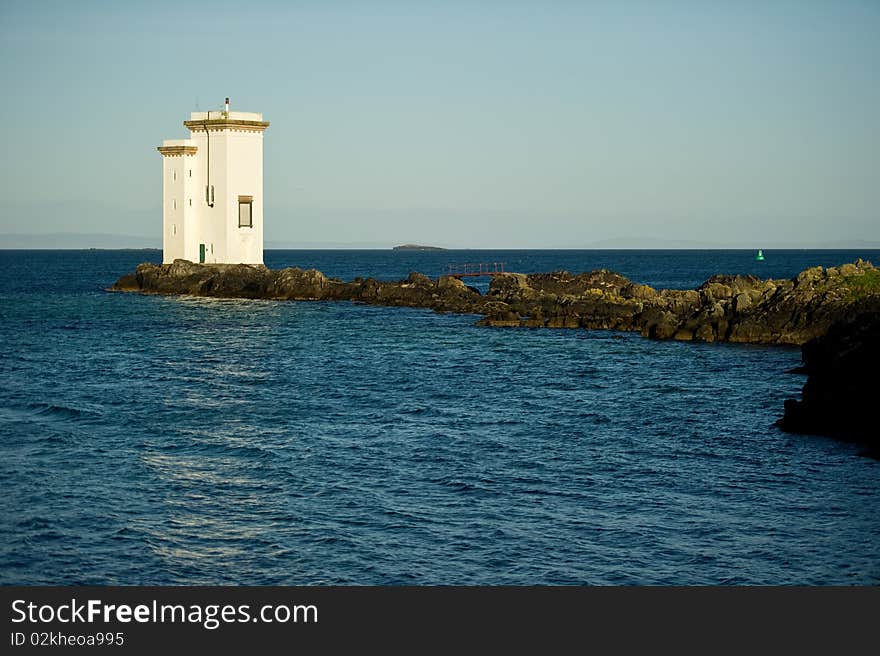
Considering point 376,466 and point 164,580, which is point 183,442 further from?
point 164,580

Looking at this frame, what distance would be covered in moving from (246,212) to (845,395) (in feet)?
172

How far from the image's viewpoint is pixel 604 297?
5900cm

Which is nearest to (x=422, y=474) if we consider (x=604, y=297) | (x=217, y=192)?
(x=604, y=297)

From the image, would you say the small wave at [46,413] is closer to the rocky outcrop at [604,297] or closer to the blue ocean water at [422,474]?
the blue ocean water at [422,474]

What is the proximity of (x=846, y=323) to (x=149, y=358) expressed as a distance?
24.3 m

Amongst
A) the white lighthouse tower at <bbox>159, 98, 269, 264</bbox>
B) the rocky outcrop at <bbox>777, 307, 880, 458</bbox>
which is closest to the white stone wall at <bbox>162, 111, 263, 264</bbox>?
the white lighthouse tower at <bbox>159, 98, 269, 264</bbox>

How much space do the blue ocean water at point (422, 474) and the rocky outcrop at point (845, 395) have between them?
81 centimetres

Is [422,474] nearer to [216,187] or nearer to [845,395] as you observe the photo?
[845,395]

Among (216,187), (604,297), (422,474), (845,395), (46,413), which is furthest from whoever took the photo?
(216,187)

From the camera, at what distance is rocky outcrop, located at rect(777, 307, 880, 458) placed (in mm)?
23016

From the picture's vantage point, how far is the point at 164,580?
553 inches

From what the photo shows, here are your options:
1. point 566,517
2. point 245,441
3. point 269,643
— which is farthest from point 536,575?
point 245,441

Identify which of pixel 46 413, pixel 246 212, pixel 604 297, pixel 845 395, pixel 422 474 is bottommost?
pixel 422 474

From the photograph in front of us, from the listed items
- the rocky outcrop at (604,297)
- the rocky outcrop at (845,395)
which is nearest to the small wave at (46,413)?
the rocky outcrop at (845,395)
